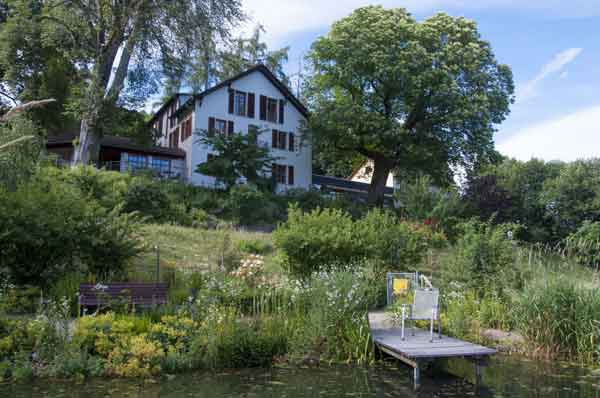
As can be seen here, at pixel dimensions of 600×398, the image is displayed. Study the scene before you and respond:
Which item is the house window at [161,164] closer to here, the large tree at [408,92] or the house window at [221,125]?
the house window at [221,125]

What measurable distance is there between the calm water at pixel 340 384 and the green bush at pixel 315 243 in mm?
5254

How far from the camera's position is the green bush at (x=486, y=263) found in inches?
493

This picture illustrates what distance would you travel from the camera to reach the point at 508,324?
37.1 feet

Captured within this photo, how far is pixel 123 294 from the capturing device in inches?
422

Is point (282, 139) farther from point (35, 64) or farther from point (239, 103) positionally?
point (35, 64)

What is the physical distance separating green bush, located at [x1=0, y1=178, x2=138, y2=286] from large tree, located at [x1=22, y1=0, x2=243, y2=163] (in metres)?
15.4

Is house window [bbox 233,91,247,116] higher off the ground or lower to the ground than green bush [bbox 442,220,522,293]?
higher

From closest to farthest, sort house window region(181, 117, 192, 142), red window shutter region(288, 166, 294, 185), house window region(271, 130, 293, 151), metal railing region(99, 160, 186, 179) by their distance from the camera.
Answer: metal railing region(99, 160, 186, 179)
house window region(181, 117, 192, 142)
house window region(271, 130, 293, 151)
red window shutter region(288, 166, 294, 185)

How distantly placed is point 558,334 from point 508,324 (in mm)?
1382

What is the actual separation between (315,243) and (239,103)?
24598 mm

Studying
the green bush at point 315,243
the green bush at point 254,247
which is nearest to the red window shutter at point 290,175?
the green bush at point 254,247

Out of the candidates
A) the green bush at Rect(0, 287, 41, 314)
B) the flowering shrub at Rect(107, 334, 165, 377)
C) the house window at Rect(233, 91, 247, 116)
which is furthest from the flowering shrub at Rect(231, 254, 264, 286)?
the house window at Rect(233, 91, 247, 116)

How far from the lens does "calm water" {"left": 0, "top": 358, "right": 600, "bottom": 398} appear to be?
292 inches

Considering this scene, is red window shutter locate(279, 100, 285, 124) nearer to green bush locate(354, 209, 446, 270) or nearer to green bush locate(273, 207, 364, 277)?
green bush locate(354, 209, 446, 270)
